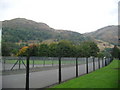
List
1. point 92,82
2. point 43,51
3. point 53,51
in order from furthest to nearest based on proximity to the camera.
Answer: point 53,51, point 43,51, point 92,82

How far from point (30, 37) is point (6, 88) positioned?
17963 cm

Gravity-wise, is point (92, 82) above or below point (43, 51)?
below

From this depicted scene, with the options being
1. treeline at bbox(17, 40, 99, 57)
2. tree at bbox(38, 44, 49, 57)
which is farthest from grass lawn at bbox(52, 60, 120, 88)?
tree at bbox(38, 44, 49, 57)

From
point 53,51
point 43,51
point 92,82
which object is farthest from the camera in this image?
point 53,51

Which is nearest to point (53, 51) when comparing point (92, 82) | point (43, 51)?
point (43, 51)

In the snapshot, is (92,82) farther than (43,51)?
No

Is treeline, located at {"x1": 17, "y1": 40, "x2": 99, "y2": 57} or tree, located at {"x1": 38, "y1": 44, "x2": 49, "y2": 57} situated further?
treeline, located at {"x1": 17, "y1": 40, "x2": 99, "y2": 57}

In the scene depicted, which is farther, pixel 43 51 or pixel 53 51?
pixel 53 51

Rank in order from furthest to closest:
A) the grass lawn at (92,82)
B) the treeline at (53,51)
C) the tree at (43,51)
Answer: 1. the treeline at (53,51)
2. the tree at (43,51)
3. the grass lawn at (92,82)

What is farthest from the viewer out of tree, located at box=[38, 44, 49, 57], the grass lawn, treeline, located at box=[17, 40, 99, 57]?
treeline, located at box=[17, 40, 99, 57]

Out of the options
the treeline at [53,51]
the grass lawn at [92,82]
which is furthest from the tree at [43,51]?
the grass lawn at [92,82]

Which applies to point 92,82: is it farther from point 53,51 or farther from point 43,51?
point 53,51

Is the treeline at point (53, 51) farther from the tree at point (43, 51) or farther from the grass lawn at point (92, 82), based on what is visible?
the grass lawn at point (92, 82)

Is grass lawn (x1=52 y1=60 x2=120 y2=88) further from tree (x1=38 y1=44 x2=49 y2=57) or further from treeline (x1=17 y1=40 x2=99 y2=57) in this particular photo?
tree (x1=38 y1=44 x2=49 y2=57)
